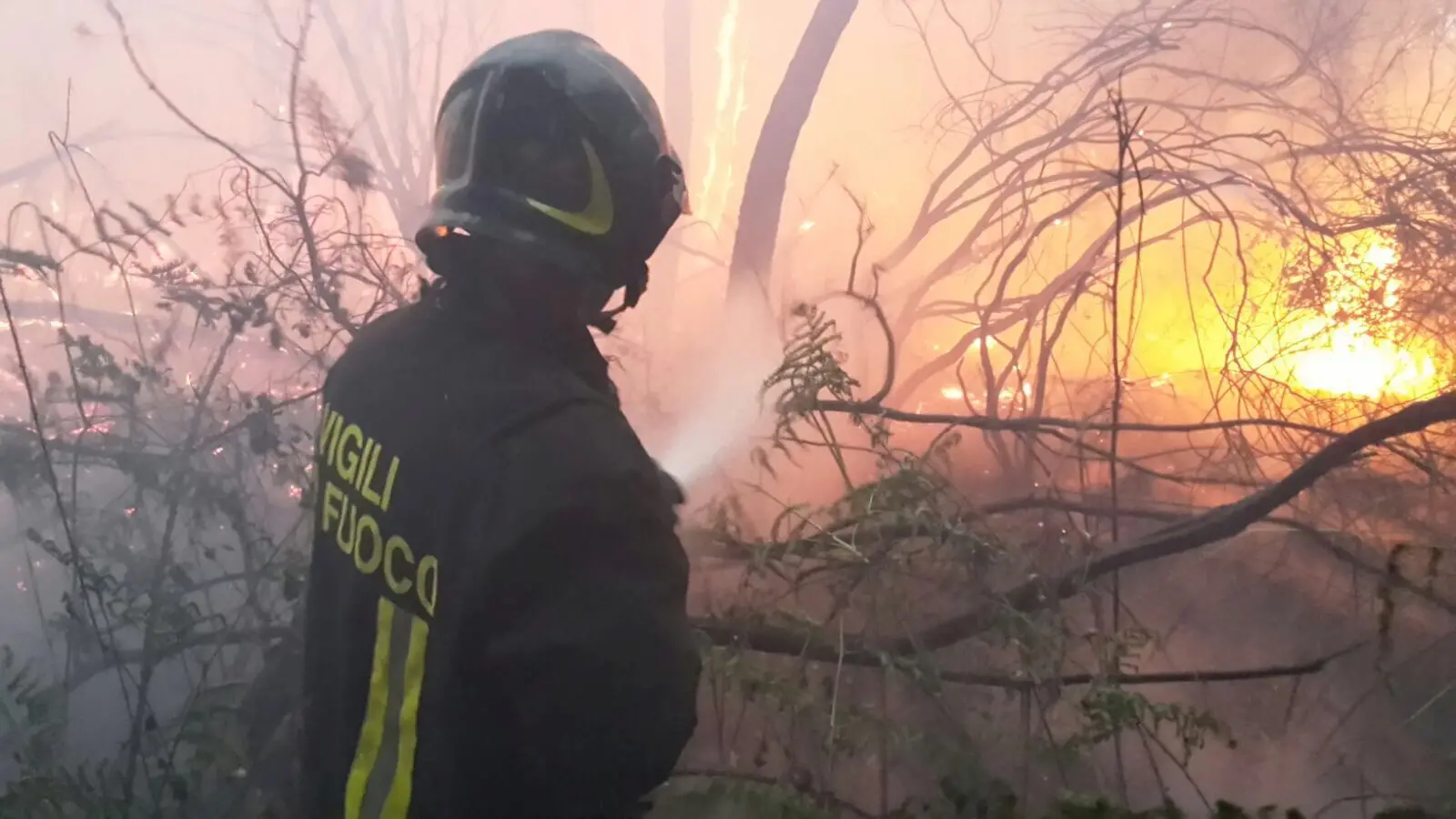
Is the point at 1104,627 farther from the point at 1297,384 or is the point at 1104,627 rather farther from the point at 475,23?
the point at 475,23

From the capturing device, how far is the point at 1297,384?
1.32 meters

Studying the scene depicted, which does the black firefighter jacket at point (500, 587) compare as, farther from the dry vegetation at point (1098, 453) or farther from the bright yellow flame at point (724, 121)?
the bright yellow flame at point (724, 121)

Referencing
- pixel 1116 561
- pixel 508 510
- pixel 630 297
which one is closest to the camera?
pixel 508 510

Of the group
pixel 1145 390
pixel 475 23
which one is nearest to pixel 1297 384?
pixel 1145 390

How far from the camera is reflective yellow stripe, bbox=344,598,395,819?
0.72 meters

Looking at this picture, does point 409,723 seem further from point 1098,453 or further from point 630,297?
point 1098,453

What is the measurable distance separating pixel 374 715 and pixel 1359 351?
1.48m

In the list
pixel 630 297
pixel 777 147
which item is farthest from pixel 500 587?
pixel 777 147

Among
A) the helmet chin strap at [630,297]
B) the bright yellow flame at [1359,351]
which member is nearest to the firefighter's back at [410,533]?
the helmet chin strap at [630,297]

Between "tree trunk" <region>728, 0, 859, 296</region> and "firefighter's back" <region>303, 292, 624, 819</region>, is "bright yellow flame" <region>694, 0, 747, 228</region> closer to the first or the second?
"tree trunk" <region>728, 0, 859, 296</region>

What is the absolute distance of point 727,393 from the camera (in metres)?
1.40

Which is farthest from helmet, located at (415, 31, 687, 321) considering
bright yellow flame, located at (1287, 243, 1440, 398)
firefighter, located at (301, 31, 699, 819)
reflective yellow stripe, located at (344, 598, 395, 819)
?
bright yellow flame, located at (1287, 243, 1440, 398)

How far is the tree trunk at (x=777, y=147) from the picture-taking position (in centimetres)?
137

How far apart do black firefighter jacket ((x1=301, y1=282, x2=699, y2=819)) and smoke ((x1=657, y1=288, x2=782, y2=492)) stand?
24.6 inches
